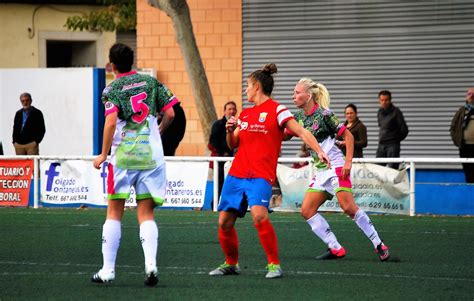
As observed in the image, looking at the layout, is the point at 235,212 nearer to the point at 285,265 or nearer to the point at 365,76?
the point at 285,265

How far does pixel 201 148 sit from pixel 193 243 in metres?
12.6

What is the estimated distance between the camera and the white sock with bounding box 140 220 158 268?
957 centimetres

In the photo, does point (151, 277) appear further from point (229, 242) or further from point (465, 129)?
point (465, 129)

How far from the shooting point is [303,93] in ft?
39.3

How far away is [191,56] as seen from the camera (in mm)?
24250

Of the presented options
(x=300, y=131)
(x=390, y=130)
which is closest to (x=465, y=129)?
(x=390, y=130)

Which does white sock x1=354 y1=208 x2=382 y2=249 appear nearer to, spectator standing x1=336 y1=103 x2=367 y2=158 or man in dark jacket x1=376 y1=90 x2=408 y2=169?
spectator standing x1=336 y1=103 x2=367 y2=158

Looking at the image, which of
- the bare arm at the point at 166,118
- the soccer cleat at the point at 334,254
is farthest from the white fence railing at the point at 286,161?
the bare arm at the point at 166,118

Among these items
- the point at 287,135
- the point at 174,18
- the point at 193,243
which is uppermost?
the point at 174,18

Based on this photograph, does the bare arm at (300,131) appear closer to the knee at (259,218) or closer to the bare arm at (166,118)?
the knee at (259,218)

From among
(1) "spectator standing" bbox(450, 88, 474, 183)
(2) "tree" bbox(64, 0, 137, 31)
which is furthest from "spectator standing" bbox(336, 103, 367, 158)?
(2) "tree" bbox(64, 0, 137, 31)

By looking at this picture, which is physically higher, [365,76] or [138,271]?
[365,76]

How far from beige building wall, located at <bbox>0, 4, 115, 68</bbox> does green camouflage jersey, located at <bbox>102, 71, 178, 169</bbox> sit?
27.1m

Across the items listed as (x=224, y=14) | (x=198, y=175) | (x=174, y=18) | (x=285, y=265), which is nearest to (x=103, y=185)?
(x=198, y=175)
